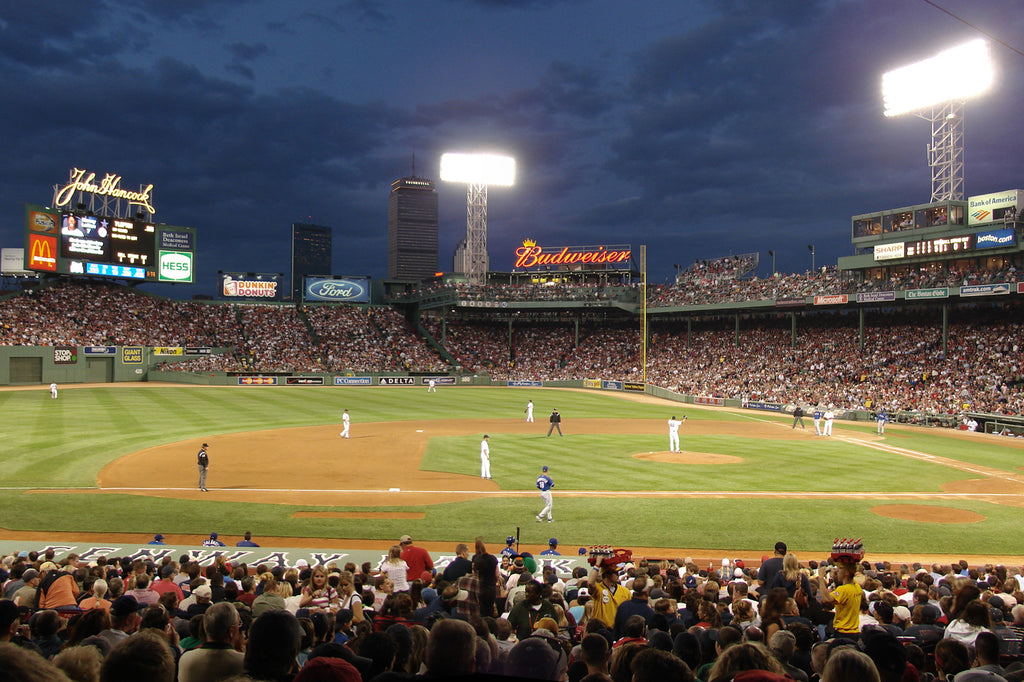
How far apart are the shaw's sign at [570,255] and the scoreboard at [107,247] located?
133 feet

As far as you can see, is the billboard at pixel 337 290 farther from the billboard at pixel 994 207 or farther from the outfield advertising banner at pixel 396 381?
the billboard at pixel 994 207

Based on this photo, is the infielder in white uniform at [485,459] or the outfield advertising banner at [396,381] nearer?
the infielder in white uniform at [485,459]

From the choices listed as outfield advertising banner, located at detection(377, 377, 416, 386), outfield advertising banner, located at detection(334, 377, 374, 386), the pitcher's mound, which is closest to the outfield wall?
the pitcher's mound

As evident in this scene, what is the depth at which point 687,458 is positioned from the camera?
93.8 feet

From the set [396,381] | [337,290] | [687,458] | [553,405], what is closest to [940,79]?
[553,405]

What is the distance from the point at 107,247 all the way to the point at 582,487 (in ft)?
223

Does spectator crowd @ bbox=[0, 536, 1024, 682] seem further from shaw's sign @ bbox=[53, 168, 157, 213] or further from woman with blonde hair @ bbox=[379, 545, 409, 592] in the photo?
shaw's sign @ bbox=[53, 168, 157, 213]

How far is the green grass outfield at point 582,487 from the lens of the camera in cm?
1741

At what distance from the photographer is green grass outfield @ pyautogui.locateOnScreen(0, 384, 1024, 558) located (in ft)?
57.1

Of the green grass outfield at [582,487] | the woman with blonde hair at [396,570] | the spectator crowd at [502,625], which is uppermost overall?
the spectator crowd at [502,625]

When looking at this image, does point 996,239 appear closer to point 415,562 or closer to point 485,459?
point 485,459

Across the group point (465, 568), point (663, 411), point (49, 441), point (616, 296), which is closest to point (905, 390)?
point (663, 411)

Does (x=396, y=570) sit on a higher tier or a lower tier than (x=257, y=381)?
higher

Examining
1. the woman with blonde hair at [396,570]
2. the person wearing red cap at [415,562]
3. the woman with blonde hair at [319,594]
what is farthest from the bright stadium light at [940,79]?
the woman with blonde hair at [319,594]
